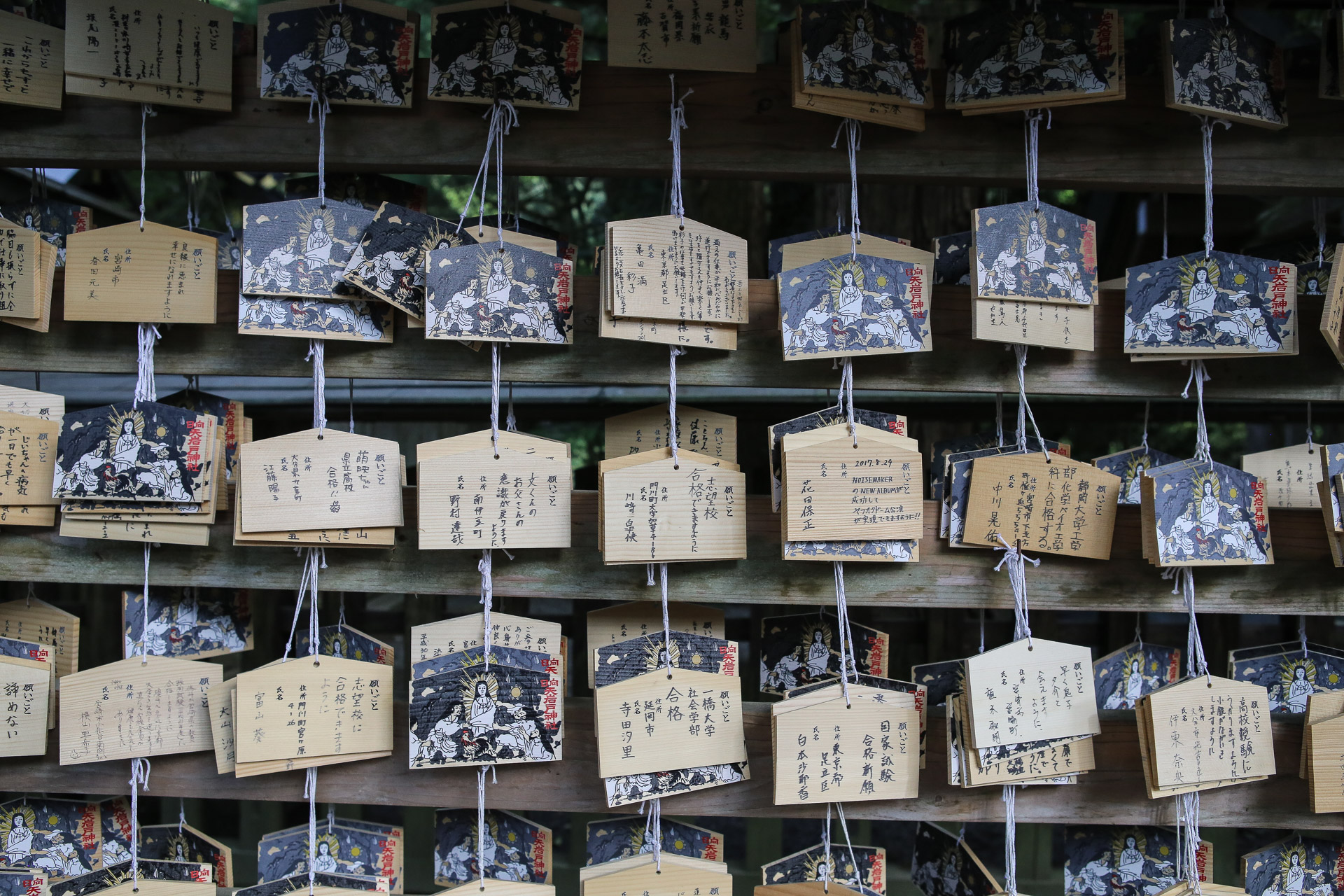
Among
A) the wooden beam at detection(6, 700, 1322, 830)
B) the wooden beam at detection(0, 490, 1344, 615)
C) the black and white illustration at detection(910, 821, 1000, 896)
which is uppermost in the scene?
the wooden beam at detection(0, 490, 1344, 615)

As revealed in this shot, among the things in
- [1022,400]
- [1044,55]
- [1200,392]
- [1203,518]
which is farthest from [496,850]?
[1044,55]

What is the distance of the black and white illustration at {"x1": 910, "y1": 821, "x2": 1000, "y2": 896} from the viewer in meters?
1.46

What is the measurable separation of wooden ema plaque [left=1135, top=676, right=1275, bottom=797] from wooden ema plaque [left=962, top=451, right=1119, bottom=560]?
0.25m

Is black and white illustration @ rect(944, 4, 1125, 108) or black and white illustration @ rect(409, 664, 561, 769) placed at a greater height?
black and white illustration @ rect(944, 4, 1125, 108)

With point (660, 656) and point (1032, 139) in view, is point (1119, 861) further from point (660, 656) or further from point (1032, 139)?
point (1032, 139)

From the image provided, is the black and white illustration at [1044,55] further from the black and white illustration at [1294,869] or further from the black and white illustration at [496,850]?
the black and white illustration at [496,850]

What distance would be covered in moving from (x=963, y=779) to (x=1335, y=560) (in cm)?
66

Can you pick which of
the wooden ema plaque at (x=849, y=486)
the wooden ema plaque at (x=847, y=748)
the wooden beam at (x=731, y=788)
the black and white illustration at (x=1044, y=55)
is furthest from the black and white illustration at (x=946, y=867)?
the black and white illustration at (x=1044, y=55)

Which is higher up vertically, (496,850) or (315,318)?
(315,318)

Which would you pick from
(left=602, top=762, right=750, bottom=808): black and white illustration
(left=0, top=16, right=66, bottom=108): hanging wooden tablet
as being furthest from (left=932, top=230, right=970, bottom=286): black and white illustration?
(left=0, top=16, right=66, bottom=108): hanging wooden tablet

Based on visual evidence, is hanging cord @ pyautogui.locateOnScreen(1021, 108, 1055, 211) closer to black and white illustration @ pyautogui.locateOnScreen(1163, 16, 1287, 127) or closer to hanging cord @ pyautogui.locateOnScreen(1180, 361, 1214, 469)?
black and white illustration @ pyautogui.locateOnScreen(1163, 16, 1287, 127)

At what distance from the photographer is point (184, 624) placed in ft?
4.97

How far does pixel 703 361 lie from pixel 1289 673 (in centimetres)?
115

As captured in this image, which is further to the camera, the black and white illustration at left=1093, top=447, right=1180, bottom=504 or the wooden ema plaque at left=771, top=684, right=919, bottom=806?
the black and white illustration at left=1093, top=447, right=1180, bottom=504
